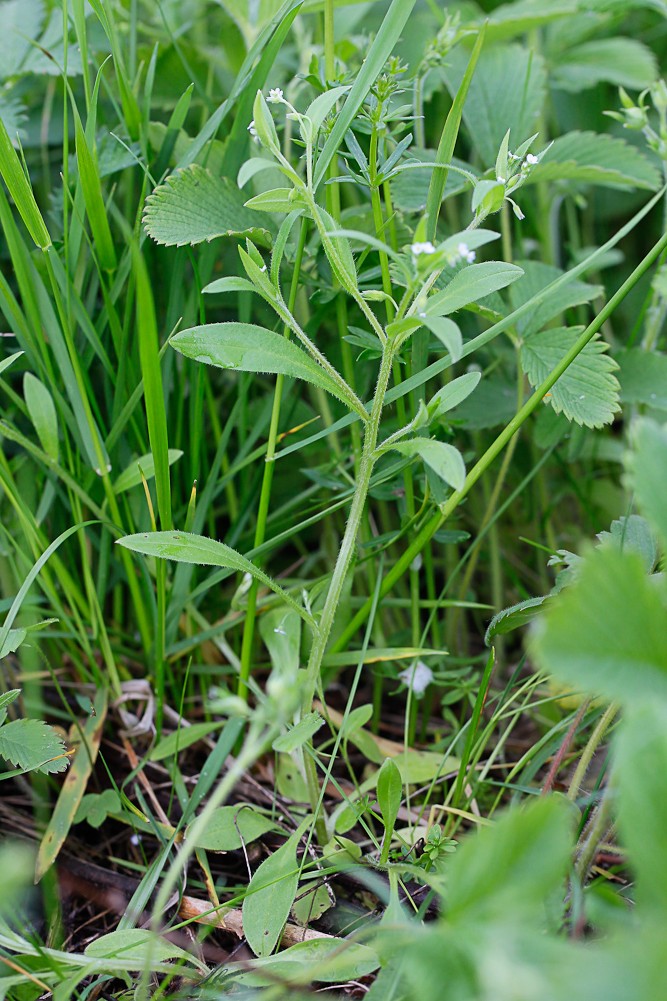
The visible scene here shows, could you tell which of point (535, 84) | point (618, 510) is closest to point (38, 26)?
point (535, 84)

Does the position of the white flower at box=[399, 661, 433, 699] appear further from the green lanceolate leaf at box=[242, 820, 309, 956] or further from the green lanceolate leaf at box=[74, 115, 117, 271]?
the green lanceolate leaf at box=[74, 115, 117, 271]

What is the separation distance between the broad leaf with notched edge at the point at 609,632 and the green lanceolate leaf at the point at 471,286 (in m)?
0.32

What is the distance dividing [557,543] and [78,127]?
96cm

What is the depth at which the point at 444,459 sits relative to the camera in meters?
0.73

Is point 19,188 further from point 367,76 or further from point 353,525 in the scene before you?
point 353,525

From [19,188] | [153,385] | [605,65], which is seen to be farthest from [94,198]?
[605,65]

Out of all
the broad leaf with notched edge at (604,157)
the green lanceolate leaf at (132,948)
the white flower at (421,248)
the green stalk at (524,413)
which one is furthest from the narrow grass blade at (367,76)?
the green lanceolate leaf at (132,948)

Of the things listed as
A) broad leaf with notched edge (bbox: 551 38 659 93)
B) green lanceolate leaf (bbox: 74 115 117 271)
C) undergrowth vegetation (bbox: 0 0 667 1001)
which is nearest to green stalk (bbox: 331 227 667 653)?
undergrowth vegetation (bbox: 0 0 667 1001)

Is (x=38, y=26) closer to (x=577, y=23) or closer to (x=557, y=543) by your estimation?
(x=577, y=23)

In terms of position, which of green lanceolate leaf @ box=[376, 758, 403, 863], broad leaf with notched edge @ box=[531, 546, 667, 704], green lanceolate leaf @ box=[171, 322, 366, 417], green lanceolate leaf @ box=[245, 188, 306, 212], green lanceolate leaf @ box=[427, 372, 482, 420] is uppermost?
green lanceolate leaf @ box=[245, 188, 306, 212]

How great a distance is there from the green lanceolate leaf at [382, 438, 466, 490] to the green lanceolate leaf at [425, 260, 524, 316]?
0.13 metres

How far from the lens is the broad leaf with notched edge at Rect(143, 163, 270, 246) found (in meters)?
0.99

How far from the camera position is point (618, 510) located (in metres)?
1.41

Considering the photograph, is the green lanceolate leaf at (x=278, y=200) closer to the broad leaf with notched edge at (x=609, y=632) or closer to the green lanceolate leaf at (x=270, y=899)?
the broad leaf with notched edge at (x=609, y=632)
